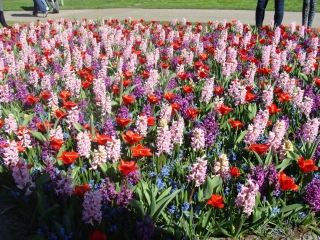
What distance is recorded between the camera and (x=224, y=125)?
361 cm

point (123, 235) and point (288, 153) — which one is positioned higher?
point (288, 153)

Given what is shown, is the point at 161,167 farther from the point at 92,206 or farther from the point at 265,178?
the point at 92,206

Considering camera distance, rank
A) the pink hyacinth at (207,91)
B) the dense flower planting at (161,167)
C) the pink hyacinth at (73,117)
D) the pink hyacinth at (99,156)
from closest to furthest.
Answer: the dense flower planting at (161,167), the pink hyacinth at (99,156), the pink hyacinth at (73,117), the pink hyacinth at (207,91)

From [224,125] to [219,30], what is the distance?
5.30 metres

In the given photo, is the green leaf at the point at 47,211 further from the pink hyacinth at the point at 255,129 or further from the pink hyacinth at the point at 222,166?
the pink hyacinth at the point at 255,129

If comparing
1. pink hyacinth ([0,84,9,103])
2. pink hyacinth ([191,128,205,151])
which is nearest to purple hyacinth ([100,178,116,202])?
pink hyacinth ([191,128,205,151])

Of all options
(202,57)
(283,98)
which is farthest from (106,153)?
(202,57)

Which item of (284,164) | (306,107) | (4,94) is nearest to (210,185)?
(284,164)

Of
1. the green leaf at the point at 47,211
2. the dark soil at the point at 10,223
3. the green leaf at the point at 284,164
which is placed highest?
the green leaf at the point at 284,164

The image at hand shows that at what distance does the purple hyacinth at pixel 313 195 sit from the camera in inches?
97.7

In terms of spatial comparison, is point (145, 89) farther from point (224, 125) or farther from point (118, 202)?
point (118, 202)

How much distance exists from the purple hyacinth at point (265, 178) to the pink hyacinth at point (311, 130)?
0.66 metres

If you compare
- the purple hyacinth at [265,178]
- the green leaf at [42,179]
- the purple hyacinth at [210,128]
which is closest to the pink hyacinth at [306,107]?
the purple hyacinth at [210,128]

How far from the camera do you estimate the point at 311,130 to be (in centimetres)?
311
